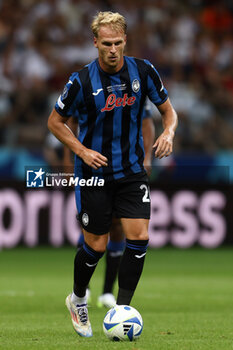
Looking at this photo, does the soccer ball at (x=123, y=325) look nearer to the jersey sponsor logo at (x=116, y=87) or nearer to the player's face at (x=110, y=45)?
the jersey sponsor logo at (x=116, y=87)

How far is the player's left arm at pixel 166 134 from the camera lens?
564cm

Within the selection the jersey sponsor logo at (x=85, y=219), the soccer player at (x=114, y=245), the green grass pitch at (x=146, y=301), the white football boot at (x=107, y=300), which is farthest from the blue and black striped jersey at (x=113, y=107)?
the white football boot at (x=107, y=300)

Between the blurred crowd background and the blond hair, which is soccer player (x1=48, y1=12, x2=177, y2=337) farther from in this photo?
the blurred crowd background

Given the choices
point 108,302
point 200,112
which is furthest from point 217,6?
point 108,302

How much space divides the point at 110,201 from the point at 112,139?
445mm

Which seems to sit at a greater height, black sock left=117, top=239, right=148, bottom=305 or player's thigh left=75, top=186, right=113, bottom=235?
player's thigh left=75, top=186, right=113, bottom=235

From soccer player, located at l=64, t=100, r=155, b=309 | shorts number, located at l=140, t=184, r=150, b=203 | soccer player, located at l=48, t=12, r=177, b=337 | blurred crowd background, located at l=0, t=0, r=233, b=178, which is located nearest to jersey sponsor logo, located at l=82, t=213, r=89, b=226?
soccer player, located at l=48, t=12, r=177, b=337

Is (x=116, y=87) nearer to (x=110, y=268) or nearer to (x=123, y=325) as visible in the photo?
(x=123, y=325)

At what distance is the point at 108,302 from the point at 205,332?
2206 millimetres

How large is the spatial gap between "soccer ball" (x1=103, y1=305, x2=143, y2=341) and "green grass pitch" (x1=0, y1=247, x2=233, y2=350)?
8 cm

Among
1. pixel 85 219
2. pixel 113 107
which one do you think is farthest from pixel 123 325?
pixel 113 107

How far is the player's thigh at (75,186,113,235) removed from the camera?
5.91m

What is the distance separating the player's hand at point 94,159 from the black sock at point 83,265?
685 millimetres

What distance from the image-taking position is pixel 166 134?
577 cm
